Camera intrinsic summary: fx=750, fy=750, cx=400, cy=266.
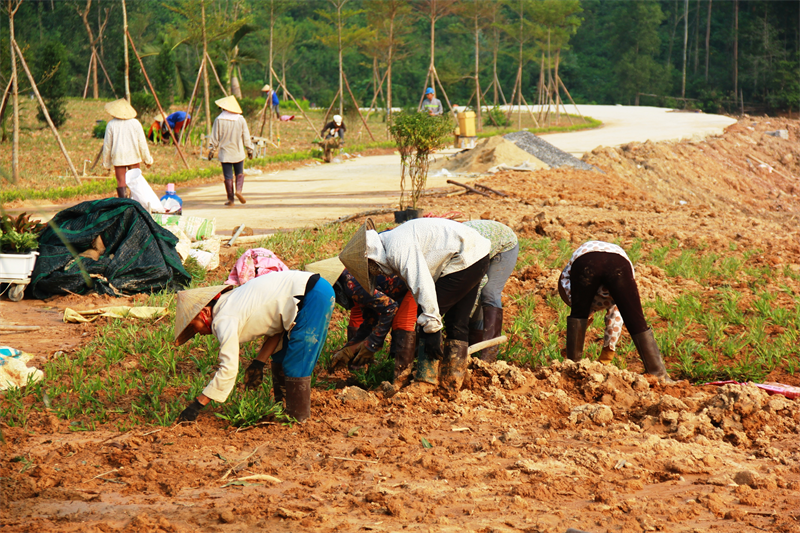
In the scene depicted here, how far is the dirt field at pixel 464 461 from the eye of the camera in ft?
9.68

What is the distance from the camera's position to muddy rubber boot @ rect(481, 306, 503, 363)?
199 inches

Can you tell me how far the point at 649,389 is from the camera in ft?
15.1

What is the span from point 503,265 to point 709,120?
29312mm

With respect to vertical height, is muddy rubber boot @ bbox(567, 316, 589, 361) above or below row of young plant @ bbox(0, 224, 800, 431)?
above

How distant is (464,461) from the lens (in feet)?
11.7

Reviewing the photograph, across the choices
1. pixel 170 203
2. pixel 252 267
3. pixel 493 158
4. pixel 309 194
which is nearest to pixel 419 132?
pixel 170 203

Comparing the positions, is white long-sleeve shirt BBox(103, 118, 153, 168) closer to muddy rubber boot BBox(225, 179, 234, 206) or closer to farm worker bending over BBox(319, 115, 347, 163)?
muddy rubber boot BBox(225, 179, 234, 206)

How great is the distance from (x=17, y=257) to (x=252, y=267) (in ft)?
8.20

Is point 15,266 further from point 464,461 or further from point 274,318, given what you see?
point 464,461

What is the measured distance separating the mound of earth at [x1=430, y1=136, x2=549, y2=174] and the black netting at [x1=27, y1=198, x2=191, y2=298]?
928 cm

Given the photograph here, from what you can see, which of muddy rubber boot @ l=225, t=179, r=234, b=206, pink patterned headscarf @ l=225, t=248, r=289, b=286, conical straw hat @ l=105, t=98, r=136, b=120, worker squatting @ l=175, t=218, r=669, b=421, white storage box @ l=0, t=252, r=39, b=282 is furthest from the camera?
muddy rubber boot @ l=225, t=179, r=234, b=206

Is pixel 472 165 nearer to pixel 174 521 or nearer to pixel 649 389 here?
pixel 649 389

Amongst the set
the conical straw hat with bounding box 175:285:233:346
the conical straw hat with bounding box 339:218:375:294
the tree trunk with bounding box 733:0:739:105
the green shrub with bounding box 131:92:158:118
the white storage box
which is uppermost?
the tree trunk with bounding box 733:0:739:105

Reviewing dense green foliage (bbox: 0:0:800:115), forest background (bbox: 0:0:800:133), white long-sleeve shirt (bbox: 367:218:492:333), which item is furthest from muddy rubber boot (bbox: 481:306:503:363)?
dense green foliage (bbox: 0:0:800:115)
